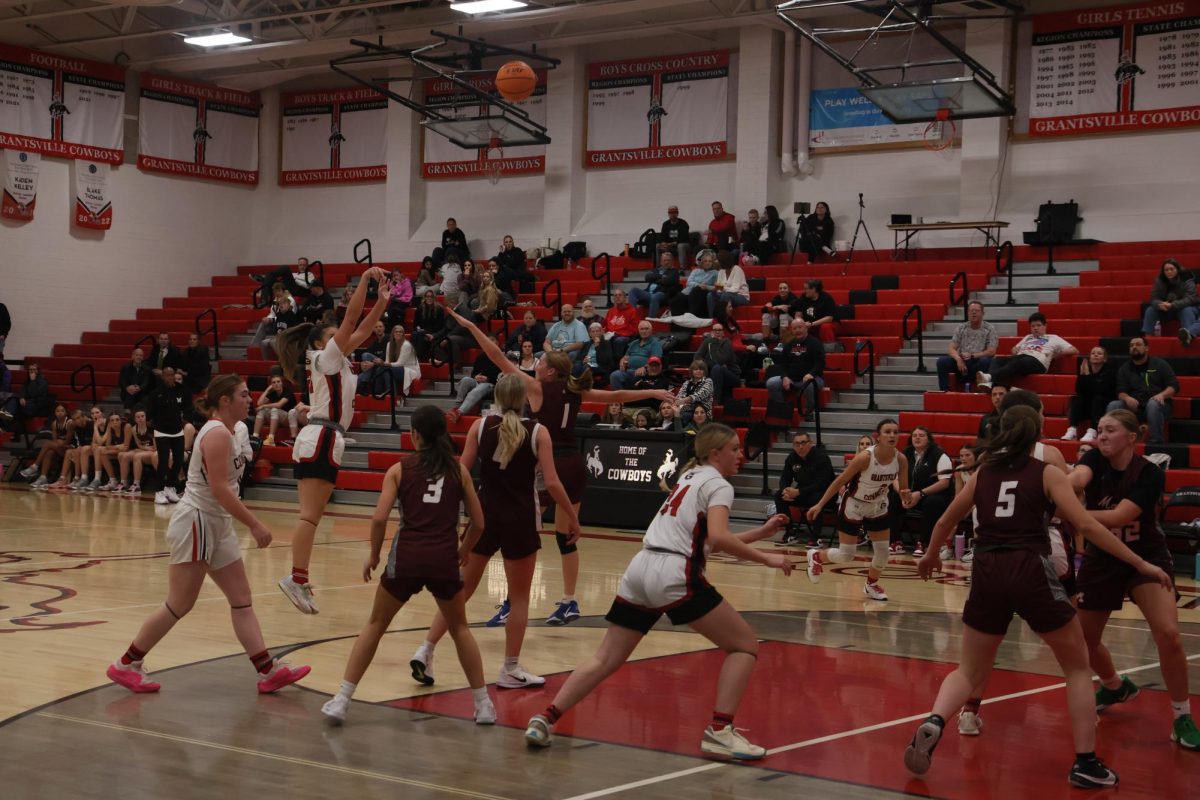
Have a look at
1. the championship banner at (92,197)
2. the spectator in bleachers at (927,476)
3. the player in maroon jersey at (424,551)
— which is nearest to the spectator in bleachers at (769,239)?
the spectator in bleachers at (927,476)

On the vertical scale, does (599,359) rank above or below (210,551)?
above

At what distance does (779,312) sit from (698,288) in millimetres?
1413

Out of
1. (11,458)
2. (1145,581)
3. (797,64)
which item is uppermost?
(797,64)

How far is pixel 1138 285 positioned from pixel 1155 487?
43.7ft

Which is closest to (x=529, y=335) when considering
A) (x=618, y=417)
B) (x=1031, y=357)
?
(x=618, y=417)

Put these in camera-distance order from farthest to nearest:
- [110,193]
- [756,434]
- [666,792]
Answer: [110,193], [756,434], [666,792]

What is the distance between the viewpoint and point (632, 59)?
25.0m

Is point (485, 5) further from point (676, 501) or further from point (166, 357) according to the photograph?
point (676, 501)

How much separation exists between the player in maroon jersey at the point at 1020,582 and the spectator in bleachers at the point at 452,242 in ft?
64.8

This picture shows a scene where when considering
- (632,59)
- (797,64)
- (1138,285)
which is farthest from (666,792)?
(632,59)

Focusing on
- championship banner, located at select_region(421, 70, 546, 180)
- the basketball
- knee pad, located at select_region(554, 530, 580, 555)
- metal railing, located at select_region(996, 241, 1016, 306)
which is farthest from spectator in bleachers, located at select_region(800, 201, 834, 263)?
knee pad, located at select_region(554, 530, 580, 555)

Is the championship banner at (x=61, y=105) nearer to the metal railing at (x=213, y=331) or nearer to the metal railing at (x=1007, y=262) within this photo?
the metal railing at (x=213, y=331)

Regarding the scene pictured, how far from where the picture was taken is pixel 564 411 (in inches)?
347

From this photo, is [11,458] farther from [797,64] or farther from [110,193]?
[797,64]
